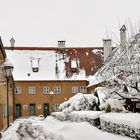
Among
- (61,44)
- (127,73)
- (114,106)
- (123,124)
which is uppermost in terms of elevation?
(61,44)

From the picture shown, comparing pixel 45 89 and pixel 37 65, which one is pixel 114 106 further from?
pixel 37 65

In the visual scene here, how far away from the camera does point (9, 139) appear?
21.4 metres

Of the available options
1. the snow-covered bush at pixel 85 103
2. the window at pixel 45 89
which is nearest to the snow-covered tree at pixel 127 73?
the snow-covered bush at pixel 85 103

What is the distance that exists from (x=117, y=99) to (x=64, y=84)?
46.6 meters

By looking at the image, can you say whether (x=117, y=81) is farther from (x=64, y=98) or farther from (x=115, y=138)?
(x=64, y=98)

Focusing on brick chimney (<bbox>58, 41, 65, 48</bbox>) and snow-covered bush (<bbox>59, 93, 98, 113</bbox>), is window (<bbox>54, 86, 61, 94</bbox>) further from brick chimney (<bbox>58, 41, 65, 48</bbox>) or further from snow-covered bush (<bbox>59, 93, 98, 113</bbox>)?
snow-covered bush (<bbox>59, 93, 98, 113</bbox>)

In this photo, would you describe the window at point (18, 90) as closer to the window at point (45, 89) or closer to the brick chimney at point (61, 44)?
the window at point (45, 89)

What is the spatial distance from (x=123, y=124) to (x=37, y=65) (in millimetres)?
53845

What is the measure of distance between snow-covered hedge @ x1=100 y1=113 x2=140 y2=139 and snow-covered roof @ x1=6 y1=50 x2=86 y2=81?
4894 cm

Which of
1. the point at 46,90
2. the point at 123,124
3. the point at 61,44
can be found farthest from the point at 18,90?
the point at 123,124

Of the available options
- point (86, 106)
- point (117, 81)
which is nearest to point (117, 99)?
point (117, 81)

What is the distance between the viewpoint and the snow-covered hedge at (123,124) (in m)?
13.4

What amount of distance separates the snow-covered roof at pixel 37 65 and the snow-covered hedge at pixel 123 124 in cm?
4894

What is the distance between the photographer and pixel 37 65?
6812 cm
